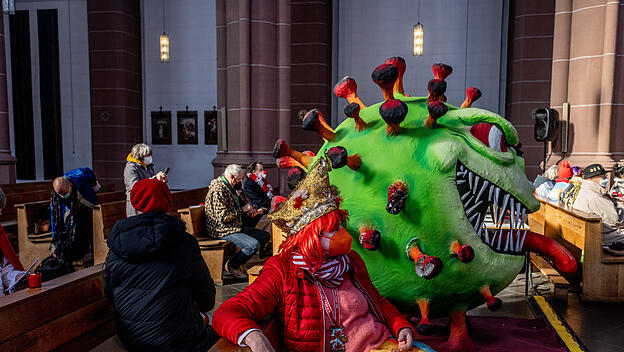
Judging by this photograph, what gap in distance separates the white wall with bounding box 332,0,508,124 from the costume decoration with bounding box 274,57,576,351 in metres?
10.0

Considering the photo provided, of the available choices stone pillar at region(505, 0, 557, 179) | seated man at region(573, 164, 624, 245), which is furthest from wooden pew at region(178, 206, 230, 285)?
stone pillar at region(505, 0, 557, 179)

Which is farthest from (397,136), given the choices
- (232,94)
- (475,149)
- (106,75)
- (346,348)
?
(106,75)

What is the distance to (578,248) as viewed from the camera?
15.9 ft

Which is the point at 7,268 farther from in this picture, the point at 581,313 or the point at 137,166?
the point at 581,313

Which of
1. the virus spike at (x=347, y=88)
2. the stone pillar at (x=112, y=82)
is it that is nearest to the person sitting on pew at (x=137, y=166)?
the virus spike at (x=347, y=88)

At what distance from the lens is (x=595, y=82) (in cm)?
799

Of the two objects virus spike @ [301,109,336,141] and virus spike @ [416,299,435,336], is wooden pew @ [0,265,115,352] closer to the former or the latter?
virus spike @ [301,109,336,141]

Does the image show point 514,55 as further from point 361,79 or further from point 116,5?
point 116,5

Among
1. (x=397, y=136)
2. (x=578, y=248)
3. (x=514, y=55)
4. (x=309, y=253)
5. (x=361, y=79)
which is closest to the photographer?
(x=309, y=253)

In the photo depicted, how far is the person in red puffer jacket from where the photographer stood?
202 cm

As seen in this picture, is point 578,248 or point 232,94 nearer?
point 578,248

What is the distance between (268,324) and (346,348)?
0.36 m

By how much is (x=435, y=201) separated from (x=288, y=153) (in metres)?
0.91

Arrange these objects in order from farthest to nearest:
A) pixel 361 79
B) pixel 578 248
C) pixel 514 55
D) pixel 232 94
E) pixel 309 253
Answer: pixel 361 79
pixel 514 55
pixel 232 94
pixel 578 248
pixel 309 253
